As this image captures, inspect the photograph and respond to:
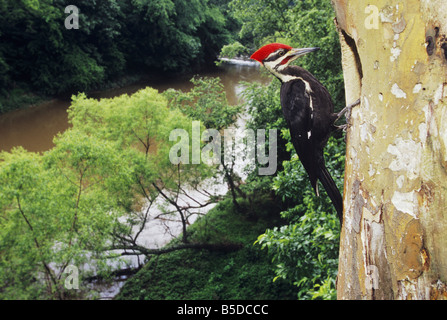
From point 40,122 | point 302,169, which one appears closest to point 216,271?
point 302,169

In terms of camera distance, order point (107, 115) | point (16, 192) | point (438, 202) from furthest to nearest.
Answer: point (107, 115), point (16, 192), point (438, 202)

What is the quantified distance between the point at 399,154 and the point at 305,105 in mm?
776

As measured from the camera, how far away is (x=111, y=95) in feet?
64.4

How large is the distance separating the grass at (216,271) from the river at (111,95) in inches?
26.3

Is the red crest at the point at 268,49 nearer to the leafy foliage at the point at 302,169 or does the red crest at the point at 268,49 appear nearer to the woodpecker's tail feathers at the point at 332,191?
the woodpecker's tail feathers at the point at 332,191

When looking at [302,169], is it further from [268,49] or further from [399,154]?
[399,154]

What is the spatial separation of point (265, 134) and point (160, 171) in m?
2.90

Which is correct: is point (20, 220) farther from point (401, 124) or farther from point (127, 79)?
point (127, 79)

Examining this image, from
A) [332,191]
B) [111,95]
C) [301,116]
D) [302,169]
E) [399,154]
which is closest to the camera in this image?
[399,154]

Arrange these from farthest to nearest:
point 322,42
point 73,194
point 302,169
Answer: point 73,194
point 322,42
point 302,169

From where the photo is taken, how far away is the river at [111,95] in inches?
399

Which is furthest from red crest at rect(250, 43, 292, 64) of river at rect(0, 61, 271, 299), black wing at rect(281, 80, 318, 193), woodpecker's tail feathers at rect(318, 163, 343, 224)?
river at rect(0, 61, 271, 299)

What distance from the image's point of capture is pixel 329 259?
12.8 feet
